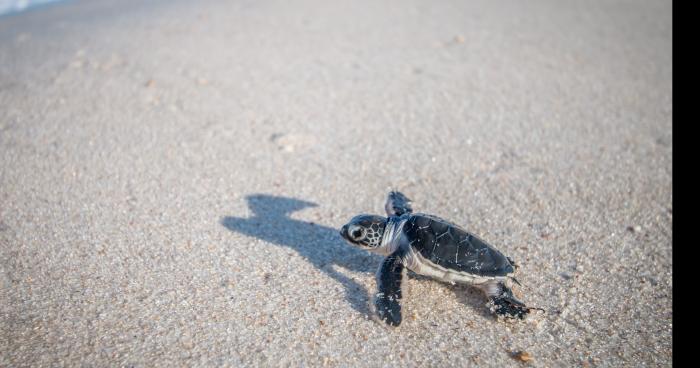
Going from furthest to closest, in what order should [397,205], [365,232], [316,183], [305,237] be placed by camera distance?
[316,183], [305,237], [397,205], [365,232]

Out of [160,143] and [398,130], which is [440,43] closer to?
[398,130]

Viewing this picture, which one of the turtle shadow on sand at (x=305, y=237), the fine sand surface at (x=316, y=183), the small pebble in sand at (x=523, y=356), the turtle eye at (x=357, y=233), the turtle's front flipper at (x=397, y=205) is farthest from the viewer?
the turtle's front flipper at (x=397, y=205)

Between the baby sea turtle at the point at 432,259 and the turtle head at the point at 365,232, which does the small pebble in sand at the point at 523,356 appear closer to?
the baby sea turtle at the point at 432,259

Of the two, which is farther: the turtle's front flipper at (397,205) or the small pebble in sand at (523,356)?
the turtle's front flipper at (397,205)

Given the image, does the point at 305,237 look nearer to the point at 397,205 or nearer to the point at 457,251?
the point at 397,205

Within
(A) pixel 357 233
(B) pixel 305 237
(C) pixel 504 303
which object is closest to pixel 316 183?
(B) pixel 305 237

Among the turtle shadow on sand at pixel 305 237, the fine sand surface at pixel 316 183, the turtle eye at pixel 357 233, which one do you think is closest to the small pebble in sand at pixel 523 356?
the fine sand surface at pixel 316 183
